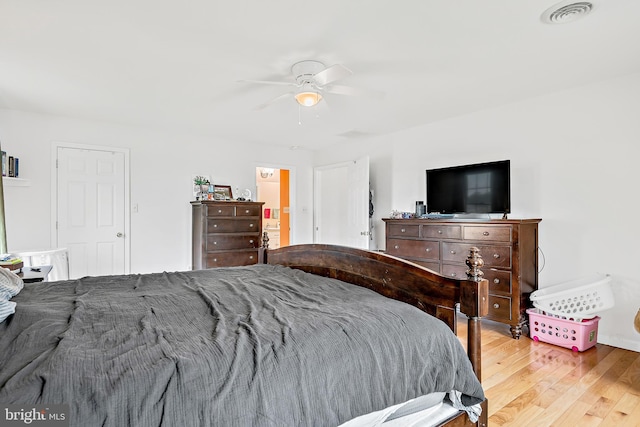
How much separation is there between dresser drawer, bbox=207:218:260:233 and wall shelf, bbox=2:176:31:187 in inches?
82.2

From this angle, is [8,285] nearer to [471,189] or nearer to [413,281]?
[413,281]

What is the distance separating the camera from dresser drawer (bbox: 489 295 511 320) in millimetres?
3303

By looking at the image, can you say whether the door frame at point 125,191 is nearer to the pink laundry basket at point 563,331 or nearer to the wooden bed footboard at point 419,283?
the wooden bed footboard at point 419,283

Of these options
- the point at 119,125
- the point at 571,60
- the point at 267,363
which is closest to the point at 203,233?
the point at 119,125

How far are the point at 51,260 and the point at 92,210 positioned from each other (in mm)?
1013

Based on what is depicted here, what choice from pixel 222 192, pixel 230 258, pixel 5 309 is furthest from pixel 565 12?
pixel 222 192

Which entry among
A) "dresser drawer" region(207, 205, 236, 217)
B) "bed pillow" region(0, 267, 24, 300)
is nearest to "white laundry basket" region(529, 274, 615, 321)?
"dresser drawer" region(207, 205, 236, 217)

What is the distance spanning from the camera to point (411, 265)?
5.65 feet

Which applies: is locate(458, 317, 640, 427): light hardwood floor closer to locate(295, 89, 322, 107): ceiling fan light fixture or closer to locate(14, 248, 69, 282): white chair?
locate(295, 89, 322, 107): ceiling fan light fixture

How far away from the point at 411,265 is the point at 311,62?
5.83 ft

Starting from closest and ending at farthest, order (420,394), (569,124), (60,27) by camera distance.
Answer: (420,394)
(60,27)
(569,124)

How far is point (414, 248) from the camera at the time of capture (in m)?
4.04

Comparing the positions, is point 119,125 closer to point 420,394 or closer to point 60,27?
point 60,27

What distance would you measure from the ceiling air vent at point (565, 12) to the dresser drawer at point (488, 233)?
5.81ft
